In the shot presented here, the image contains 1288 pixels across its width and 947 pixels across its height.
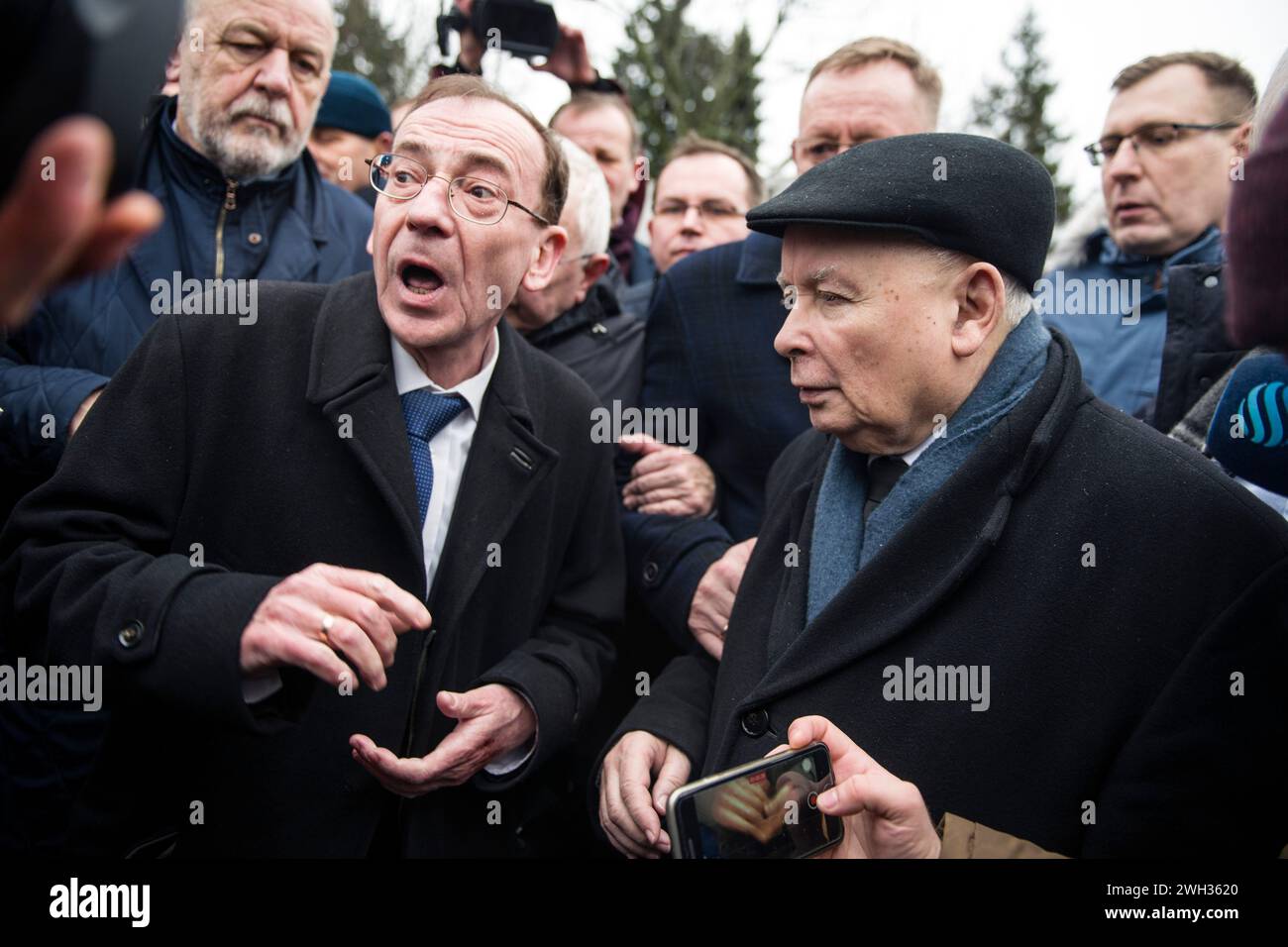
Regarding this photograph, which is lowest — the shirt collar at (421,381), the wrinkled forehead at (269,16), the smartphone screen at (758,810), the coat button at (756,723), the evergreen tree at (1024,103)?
the smartphone screen at (758,810)

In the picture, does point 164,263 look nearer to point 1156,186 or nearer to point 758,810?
point 758,810

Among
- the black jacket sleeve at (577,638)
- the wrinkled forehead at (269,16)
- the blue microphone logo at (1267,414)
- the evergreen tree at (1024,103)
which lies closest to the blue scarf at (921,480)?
the blue microphone logo at (1267,414)

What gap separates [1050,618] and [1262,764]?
0.42m

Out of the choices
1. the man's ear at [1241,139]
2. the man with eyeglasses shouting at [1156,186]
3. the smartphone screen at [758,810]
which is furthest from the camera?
the man with eyeglasses shouting at [1156,186]

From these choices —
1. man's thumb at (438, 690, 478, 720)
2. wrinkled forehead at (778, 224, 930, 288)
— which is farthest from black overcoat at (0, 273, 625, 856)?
wrinkled forehead at (778, 224, 930, 288)

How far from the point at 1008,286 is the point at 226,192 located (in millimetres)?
2153

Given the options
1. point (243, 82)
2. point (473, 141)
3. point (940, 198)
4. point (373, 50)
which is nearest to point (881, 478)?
point (940, 198)

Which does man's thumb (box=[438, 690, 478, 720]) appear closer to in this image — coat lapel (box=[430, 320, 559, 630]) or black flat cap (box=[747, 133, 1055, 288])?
coat lapel (box=[430, 320, 559, 630])

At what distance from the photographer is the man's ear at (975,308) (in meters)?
A: 2.07

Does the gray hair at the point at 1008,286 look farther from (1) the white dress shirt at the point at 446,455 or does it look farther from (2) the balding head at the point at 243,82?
(2) the balding head at the point at 243,82

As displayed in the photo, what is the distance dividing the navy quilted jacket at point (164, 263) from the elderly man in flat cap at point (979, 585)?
1.52 meters

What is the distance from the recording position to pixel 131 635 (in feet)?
5.82

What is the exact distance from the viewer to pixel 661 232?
4312 millimetres

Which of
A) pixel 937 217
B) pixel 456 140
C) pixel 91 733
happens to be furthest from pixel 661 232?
pixel 91 733
